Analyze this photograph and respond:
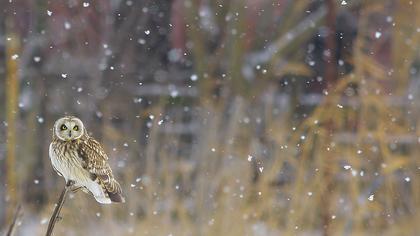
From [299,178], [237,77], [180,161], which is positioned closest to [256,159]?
[299,178]

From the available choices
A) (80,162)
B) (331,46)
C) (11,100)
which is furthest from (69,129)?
(331,46)

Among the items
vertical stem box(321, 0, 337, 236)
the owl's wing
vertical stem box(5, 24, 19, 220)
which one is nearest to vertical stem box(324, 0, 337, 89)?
vertical stem box(321, 0, 337, 236)

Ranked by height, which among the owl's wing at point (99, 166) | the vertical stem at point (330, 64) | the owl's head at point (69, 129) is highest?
the vertical stem at point (330, 64)

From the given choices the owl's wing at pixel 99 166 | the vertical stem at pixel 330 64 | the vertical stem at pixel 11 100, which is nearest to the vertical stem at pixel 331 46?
the vertical stem at pixel 330 64

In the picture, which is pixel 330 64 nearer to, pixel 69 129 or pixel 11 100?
Result: pixel 11 100

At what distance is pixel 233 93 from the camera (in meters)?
4.58

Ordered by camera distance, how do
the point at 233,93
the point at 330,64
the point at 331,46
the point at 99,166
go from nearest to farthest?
the point at 99,166 → the point at 233,93 → the point at 330,64 → the point at 331,46

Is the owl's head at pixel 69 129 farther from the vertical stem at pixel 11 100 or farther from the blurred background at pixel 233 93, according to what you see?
the vertical stem at pixel 11 100

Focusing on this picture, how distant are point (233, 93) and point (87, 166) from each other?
405 centimetres

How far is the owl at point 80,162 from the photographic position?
0.52 metres

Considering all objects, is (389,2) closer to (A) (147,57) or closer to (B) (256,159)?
(A) (147,57)

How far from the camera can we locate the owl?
517 mm

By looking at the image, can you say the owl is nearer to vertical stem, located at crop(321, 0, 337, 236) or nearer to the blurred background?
the blurred background

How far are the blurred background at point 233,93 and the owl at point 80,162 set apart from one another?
8.82 ft
